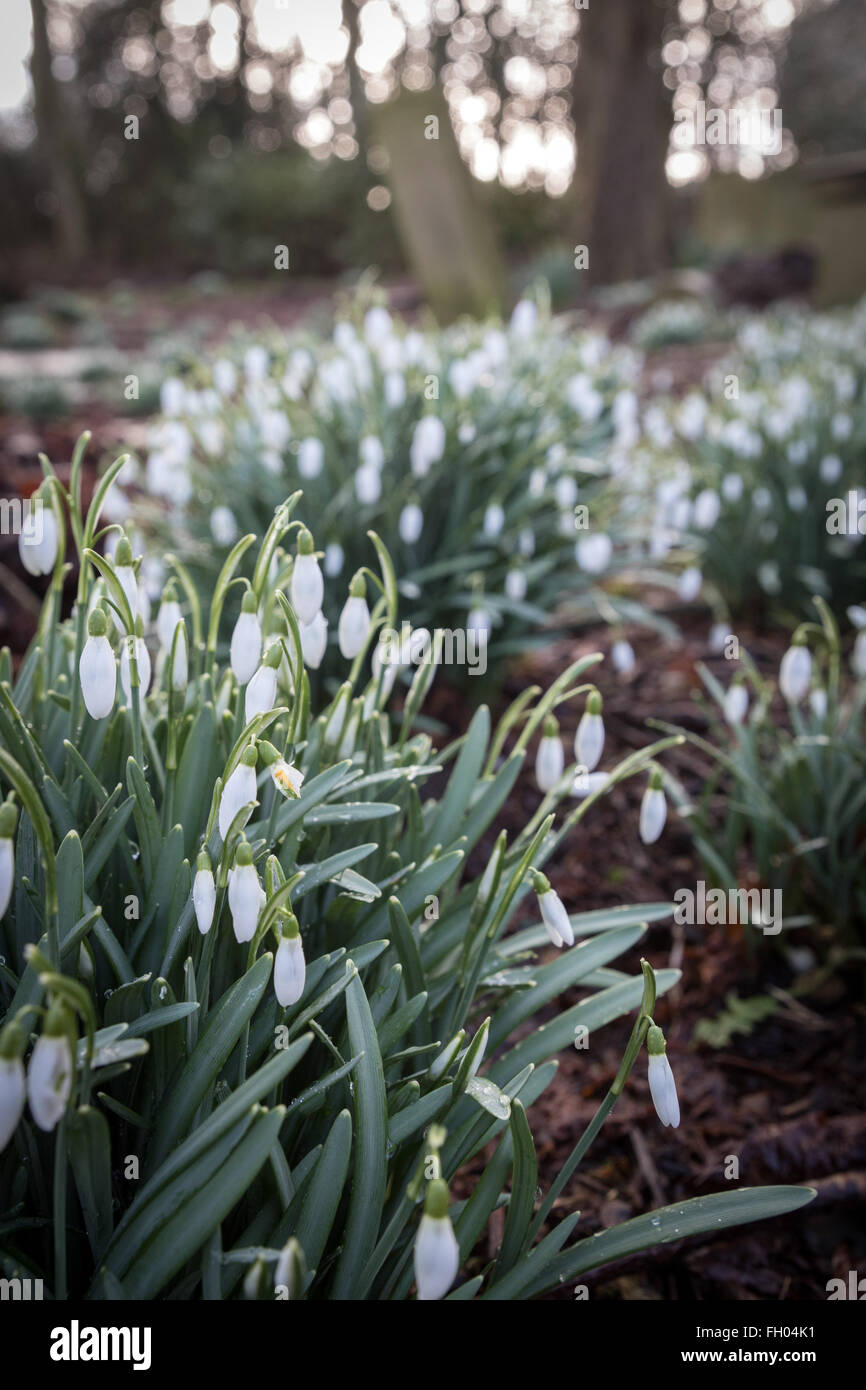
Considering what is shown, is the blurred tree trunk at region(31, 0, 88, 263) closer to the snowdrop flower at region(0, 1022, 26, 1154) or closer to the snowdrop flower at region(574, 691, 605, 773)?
the snowdrop flower at region(574, 691, 605, 773)

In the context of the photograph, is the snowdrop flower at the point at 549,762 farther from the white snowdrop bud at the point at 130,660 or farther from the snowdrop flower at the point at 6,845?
the snowdrop flower at the point at 6,845

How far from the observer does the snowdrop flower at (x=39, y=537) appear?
4.21 ft

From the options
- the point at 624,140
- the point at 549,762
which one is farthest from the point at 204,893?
the point at 624,140

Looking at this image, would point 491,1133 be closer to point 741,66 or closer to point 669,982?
point 669,982

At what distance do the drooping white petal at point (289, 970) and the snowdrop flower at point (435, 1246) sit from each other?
0.85ft

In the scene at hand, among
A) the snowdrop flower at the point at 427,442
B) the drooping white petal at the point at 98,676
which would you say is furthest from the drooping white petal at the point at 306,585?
the snowdrop flower at the point at 427,442

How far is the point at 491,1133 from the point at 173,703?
2.16 feet

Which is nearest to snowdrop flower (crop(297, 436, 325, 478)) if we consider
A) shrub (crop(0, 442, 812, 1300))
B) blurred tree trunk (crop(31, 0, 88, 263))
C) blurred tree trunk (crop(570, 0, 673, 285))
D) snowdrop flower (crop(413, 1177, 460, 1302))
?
shrub (crop(0, 442, 812, 1300))

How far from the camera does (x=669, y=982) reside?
153 cm

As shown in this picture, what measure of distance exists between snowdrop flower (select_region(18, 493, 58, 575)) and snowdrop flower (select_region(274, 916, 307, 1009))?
1.98 ft

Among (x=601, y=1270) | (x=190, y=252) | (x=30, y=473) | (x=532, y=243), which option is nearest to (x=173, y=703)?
(x=601, y=1270)

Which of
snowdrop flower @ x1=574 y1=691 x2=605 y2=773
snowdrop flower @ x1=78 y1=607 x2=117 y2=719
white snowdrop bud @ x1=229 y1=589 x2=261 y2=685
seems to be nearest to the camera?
snowdrop flower @ x1=78 y1=607 x2=117 y2=719

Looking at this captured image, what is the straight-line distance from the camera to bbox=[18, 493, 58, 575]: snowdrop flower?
50.5 inches
